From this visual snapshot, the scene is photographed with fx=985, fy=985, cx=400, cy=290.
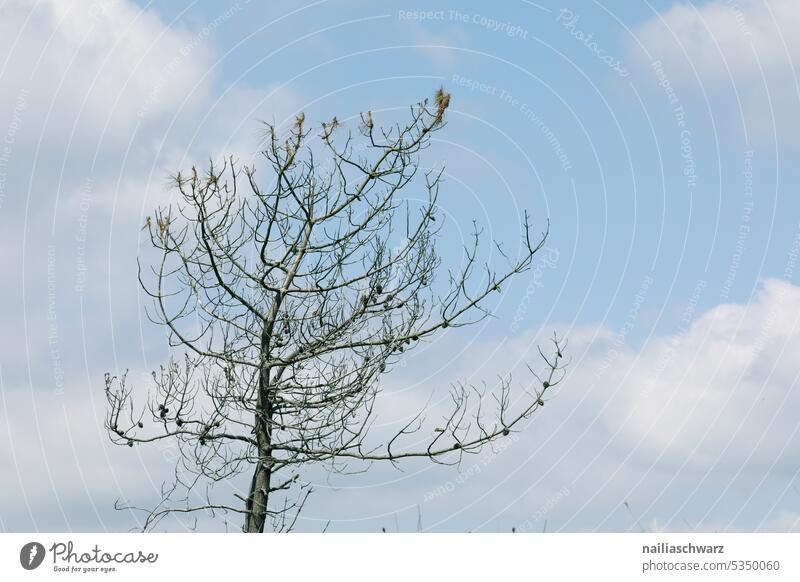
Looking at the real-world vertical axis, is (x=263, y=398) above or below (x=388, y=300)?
below

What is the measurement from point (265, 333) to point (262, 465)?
57.2 inches

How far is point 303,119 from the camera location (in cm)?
1088

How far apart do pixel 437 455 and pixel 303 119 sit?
13.0 feet

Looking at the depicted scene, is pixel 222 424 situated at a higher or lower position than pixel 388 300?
lower

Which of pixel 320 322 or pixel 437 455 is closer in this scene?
pixel 437 455

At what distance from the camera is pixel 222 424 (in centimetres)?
1079

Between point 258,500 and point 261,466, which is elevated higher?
point 261,466

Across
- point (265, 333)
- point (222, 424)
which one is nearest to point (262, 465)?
point (222, 424)
